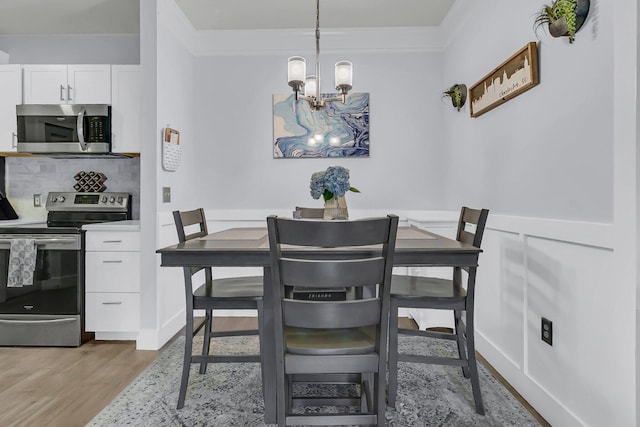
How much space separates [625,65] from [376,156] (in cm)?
243

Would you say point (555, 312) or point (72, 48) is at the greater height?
point (72, 48)

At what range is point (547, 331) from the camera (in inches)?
74.4

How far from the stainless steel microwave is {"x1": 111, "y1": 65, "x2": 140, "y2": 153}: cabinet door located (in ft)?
0.21

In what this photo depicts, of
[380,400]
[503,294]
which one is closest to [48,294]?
[380,400]

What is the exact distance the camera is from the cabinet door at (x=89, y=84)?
10.6 feet

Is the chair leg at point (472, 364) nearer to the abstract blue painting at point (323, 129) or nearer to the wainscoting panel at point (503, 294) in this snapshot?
the wainscoting panel at point (503, 294)

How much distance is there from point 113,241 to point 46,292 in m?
0.60

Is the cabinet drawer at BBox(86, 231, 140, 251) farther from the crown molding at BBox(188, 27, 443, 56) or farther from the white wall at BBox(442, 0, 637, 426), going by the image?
the white wall at BBox(442, 0, 637, 426)

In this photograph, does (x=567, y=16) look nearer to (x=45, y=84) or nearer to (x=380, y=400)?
(x=380, y=400)

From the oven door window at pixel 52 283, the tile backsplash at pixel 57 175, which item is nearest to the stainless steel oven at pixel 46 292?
the oven door window at pixel 52 283

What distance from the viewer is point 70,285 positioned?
2928 mm

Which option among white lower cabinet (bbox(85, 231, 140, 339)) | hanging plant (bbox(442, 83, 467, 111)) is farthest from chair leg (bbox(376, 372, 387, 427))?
Result: hanging plant (bbox(442, 83, 467, 111))

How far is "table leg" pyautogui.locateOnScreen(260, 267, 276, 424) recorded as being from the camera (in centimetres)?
178

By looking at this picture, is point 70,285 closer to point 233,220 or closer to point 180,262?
point 233,220
